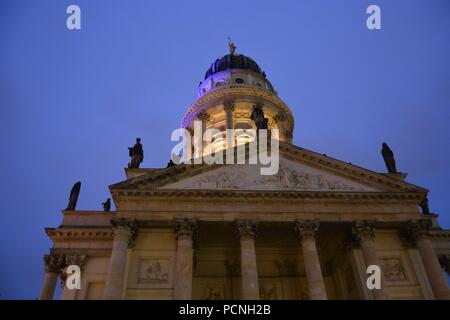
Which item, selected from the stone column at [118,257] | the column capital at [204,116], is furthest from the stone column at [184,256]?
the column capital at [204,116]

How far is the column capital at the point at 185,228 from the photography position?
63.9 feet

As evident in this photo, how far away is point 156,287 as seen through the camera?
Answer: 62.1ft

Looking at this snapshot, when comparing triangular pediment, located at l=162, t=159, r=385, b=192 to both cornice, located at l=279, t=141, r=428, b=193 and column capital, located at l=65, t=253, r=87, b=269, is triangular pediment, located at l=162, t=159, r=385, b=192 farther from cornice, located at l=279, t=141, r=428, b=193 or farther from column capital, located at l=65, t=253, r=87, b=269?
column capital, located at l=65, t=253, r=87, b=269

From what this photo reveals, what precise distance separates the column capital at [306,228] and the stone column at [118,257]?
8569 mm

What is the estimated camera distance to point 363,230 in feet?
66.9

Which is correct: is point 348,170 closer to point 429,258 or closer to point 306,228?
point 306,228

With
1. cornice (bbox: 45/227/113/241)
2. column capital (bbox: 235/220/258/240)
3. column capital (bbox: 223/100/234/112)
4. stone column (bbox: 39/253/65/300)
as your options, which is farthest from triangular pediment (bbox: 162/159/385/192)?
column capital (bbox: 223/100/234/112)

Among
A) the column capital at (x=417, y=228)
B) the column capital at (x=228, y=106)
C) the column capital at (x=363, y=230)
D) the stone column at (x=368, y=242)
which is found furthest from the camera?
the column capital at (x=228, y=106)

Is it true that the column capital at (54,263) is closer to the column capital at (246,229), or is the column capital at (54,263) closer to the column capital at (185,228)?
the column capital at (185,228)

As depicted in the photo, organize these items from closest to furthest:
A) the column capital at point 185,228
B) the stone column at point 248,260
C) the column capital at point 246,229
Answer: the stone column at point 248,260 → the column capital at point 185,228 → the column capital at point 246,229

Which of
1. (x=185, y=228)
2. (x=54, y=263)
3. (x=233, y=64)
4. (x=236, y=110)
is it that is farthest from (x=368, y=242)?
(x=233, y=64)

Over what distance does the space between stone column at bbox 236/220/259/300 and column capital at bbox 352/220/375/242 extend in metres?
5.47
